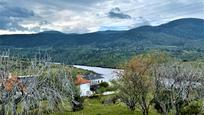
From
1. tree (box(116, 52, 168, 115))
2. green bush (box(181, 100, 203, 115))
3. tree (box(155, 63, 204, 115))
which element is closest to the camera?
tree (box(116, 52, 168, 115))

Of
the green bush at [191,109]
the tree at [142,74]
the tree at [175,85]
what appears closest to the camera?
the tree at [142,74]

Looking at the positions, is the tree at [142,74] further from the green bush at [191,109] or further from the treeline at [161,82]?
the green bush at [191,109]

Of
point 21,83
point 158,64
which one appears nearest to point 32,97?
point 21,83

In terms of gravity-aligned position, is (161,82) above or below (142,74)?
below

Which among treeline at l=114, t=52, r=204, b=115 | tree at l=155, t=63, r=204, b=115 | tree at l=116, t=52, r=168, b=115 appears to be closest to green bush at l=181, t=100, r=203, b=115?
treeline at l=114, t=52, r=204, b=115

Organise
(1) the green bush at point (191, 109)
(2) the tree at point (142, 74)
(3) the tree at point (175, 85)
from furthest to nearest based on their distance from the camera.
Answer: (1) the green bush at point (191, 109), (3) the tree at point (175, 85), (2) the tree at point (142, 74)

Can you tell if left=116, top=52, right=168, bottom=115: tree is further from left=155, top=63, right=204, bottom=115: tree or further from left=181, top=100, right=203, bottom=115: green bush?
left=181, top=100, right=203, bottom=115: green bush

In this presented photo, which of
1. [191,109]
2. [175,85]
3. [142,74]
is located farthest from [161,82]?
[191,109]

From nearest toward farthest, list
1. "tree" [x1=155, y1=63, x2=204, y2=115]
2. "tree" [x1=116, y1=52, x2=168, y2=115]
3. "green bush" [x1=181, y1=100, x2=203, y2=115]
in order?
1. "tree" [x1=116, y1=52, x2=168, y2=115]
2. "tree" [x1=155, y1=63, x2=204, y2=115]
3. "green bush" [x1=181, y1=100, x2=203, y2=115]

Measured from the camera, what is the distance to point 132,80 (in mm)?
47875

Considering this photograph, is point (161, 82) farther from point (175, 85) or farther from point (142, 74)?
point (142, 74)

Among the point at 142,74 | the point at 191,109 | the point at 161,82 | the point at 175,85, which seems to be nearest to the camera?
the point at 142,74

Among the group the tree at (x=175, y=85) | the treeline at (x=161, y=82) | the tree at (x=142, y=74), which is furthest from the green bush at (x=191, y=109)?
the tree at (x=142, y=74)

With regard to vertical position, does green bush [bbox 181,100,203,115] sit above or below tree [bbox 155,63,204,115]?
below
